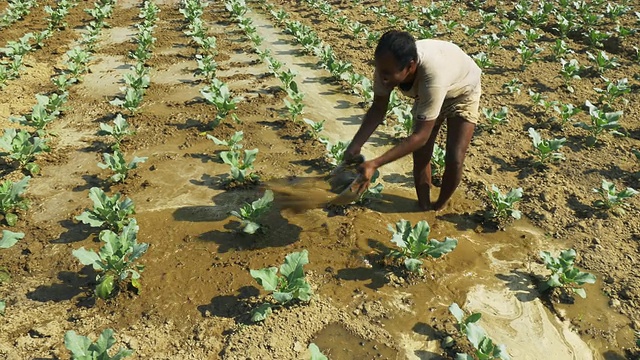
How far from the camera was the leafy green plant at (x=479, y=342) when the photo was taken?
2.84 metres

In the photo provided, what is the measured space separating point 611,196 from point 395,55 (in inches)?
117

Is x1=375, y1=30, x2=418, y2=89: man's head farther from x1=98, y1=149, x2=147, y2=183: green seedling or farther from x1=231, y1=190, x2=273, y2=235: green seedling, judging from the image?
x1=98, y1=149, x2=147, y2=183: green seedling

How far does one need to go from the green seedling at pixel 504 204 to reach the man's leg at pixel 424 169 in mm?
609

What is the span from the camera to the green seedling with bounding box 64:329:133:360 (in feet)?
9.05

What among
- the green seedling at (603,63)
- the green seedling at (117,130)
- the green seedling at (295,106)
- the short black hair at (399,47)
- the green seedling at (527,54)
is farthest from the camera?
the green seedling at (527,54)

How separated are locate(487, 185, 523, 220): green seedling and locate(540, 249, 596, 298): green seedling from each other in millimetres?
696

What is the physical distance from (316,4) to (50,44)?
6.46 metres

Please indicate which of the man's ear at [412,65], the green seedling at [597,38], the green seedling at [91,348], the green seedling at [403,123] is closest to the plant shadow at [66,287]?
the green seedling at [91,348]

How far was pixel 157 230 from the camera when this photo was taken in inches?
163

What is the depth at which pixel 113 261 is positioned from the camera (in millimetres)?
3395

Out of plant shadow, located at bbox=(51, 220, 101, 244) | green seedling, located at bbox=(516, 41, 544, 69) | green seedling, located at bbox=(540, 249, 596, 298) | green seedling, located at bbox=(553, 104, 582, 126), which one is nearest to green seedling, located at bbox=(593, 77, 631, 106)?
green seedling, located at bbox=(553, 104, 582, 126)

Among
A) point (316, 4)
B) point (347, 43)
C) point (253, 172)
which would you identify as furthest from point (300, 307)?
point (316, 4)

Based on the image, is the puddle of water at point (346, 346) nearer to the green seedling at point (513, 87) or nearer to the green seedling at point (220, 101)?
the green seedling at point (220, 101)

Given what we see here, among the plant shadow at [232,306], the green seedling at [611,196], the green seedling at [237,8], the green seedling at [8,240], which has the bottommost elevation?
the plant shadow at [232,306]
